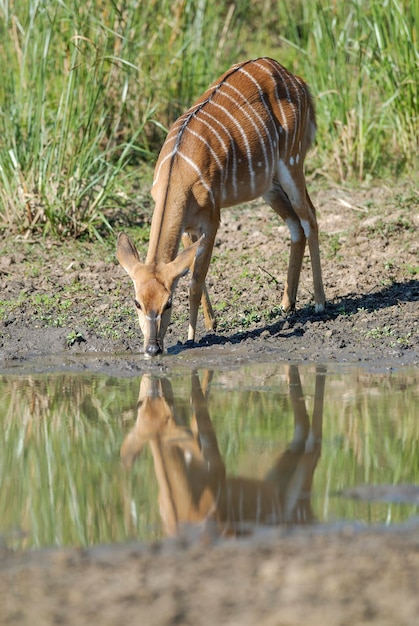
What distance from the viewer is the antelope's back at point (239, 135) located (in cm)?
636

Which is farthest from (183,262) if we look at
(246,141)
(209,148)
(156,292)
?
(246,141)

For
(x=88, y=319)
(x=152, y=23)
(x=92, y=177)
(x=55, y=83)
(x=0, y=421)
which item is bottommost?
(x=0, y=421)

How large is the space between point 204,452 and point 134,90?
5791mm

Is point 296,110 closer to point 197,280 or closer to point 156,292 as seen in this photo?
point 197,280

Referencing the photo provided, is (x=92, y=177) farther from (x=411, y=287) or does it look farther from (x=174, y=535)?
(x=174, y=535)

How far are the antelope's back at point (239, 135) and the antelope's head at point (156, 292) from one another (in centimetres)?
58

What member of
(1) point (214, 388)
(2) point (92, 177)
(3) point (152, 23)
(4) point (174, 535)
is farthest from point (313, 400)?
(3) point (152, 23)

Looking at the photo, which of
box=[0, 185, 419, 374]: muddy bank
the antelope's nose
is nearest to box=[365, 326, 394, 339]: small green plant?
box=[0, 185, 419, 374]: muddy bank

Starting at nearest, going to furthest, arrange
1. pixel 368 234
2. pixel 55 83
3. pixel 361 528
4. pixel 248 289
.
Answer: pixel 361 528, pixel 248 289, pixel 368 234, pixel 55 83

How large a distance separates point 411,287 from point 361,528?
3.89 metres

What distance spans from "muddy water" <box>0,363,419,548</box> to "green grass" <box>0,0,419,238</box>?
2687 millimetres

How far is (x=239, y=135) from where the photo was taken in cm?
668

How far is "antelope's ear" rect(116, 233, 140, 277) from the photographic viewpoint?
601cm

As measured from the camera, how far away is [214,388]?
5.33 metres
